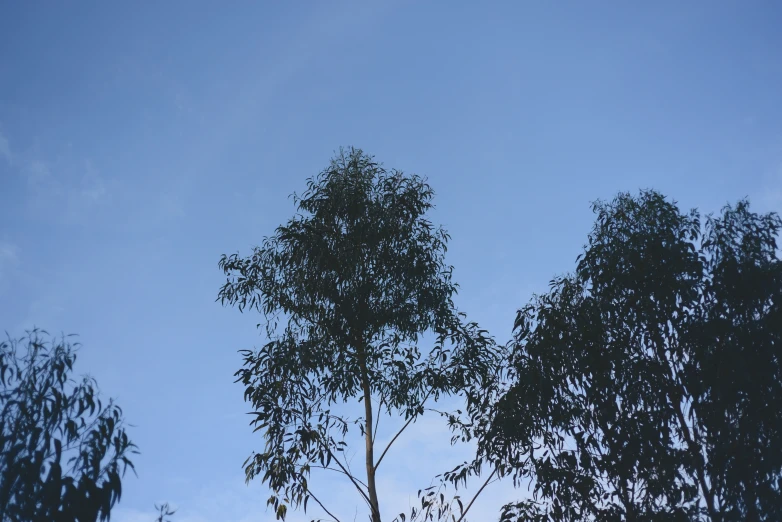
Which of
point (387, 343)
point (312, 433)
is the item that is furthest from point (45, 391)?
point (387, 343)

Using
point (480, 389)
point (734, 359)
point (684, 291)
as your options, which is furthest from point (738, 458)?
point (480, 389)

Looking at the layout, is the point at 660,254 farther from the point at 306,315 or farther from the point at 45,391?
the point at 45,391

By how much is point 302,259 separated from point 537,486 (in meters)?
6.49

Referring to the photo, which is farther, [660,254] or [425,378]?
[425,378]

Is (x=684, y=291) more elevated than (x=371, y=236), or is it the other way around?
(x=371, y=236)

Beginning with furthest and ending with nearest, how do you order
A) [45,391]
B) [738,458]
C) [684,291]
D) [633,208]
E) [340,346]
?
1. [340,346]
2. [633,208]
3. [684,291]
4. [738,458]
5. [45,391]

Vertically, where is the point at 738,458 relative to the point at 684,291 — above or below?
below

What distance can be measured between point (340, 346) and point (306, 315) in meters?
1.07

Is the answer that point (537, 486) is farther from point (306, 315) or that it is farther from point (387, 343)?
point (306, 315)

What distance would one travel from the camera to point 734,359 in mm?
8867

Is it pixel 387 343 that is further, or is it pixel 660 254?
pixel 387 343

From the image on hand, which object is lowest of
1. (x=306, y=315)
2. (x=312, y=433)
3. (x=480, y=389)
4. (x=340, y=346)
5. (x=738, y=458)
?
(x=738, y=458)

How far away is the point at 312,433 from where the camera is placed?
11.6 meters

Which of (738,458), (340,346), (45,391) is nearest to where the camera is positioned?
(45,391)
